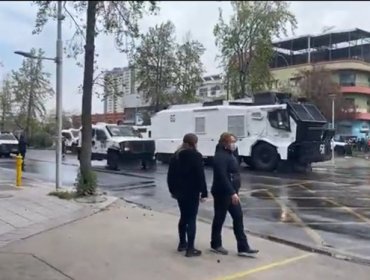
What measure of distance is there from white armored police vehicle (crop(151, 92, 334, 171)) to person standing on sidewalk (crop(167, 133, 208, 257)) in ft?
51.3

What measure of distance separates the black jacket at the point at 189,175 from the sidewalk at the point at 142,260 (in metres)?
0.88

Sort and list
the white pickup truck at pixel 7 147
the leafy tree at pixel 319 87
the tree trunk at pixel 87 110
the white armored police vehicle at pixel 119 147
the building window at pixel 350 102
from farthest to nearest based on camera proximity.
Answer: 1. the building window at pixel 350 102
2. the leafy tree at pixel 319 87
3. the white pickup truck at pixel 7 147
4. the white armored police vehicle at pixel 119 147
5. the tree trunk at pixel 87 110

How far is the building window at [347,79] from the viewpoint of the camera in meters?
56.2

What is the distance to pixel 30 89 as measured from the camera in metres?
59.7

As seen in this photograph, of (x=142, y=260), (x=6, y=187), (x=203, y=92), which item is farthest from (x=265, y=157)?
(x=203, y=92)

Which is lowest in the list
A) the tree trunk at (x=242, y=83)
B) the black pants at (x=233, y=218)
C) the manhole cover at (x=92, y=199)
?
the manhole cover at (x=92, y=199)

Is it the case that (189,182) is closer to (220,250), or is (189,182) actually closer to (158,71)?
(220,250)

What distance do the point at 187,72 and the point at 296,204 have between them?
33.7 meters

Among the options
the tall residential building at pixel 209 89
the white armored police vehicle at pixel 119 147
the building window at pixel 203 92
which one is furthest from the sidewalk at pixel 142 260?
the building window at pixel 203 92

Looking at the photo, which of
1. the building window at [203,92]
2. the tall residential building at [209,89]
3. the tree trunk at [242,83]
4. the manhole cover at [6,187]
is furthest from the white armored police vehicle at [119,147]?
the building window at [203,92]

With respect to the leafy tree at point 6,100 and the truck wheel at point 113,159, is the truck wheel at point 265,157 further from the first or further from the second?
the leafy tree at point 6,100

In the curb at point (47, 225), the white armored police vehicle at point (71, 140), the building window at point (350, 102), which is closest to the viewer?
the curb at point (47, 225)

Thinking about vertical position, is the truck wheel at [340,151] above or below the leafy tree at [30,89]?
below

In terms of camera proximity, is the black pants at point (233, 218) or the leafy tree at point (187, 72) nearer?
the black pants at point (233, 218)
